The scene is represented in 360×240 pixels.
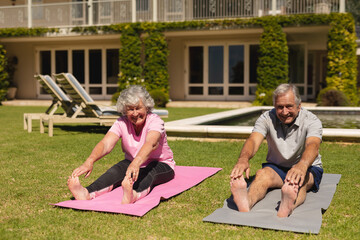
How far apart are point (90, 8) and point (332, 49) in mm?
9684

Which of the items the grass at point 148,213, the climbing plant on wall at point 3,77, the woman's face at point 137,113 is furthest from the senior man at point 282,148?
the climbing plant on wall at point 3,77

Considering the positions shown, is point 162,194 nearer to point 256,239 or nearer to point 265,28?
point 256,239

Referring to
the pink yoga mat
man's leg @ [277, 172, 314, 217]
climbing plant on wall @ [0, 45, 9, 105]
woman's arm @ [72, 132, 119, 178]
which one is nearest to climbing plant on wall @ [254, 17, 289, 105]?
climbing plant on wall @ [0, 45, 9, 105]

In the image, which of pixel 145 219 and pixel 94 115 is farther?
pixel 94 115

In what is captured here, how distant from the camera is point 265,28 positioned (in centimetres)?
1577

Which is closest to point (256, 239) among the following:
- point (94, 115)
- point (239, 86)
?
point (94, 115)

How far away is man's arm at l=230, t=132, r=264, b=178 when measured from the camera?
2903mm

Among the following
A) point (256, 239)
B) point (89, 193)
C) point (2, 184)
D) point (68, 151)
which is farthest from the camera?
point (68, 151)

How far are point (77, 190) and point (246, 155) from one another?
129cm

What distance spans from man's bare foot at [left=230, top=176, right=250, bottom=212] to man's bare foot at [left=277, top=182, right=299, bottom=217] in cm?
24

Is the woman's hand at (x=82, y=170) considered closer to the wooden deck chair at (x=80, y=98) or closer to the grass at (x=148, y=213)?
the grass at (x=148, y=213)

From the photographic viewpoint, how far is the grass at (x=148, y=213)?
8.70 feet

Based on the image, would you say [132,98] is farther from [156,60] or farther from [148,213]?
[156,60]

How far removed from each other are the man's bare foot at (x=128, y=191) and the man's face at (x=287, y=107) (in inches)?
47.6
